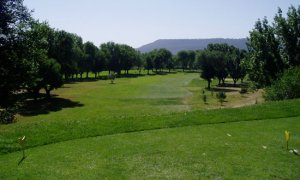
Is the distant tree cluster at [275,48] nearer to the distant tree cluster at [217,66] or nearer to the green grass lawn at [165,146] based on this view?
the green grass lawn at [165,146]

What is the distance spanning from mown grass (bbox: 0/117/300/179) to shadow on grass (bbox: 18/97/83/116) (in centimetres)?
4050

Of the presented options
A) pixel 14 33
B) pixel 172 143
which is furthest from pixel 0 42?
pixel 172 143

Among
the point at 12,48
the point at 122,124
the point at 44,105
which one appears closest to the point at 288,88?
the point at 122,124

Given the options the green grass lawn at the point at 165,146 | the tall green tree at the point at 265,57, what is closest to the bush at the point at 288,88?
the green grass lawn at the point at 165,146

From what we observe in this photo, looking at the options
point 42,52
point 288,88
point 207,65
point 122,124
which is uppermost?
point 42,52

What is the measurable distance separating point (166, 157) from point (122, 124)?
6023 mm

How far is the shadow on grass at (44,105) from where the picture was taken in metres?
54.7

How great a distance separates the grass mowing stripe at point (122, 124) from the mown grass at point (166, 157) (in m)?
1.10

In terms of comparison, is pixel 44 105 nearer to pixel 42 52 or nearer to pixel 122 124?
pixel 42 52

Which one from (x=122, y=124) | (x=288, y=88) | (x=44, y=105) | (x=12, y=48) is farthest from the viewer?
(x=44, y=105)

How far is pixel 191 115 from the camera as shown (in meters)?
19.6

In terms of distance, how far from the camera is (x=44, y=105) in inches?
2418

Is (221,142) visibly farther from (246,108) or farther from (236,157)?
(246,108)

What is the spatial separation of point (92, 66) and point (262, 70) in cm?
10690
